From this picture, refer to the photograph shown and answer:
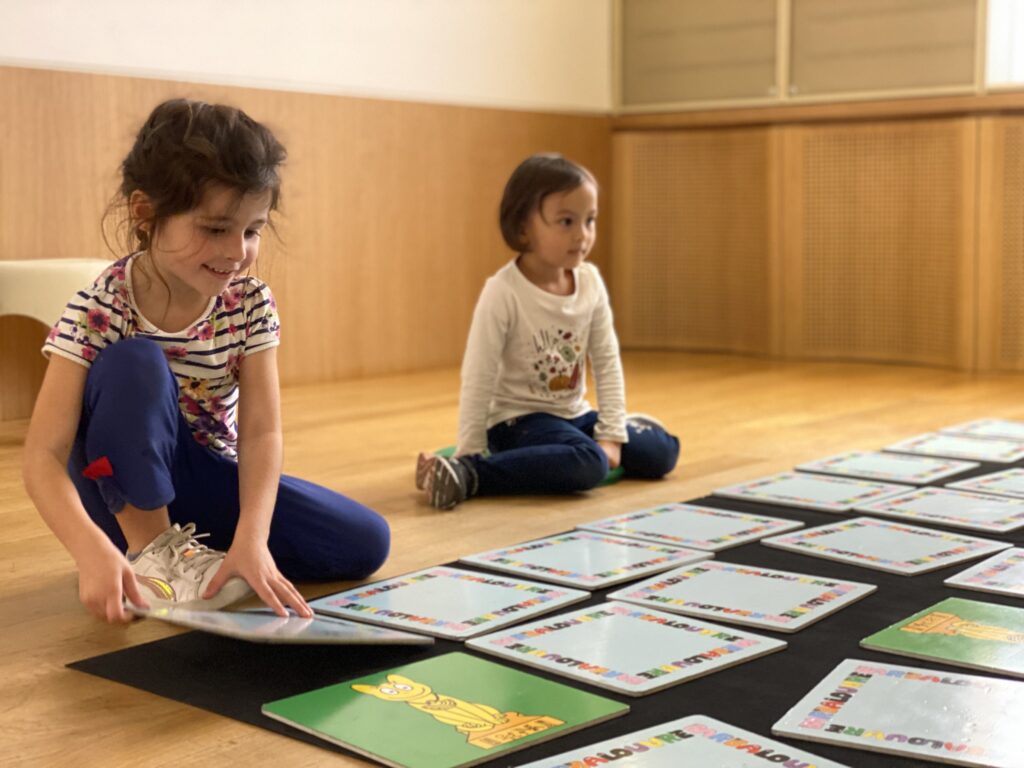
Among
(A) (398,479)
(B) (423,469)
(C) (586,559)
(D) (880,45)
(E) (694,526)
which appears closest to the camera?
(C) (586,559)

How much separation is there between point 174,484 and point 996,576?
1.11 metres

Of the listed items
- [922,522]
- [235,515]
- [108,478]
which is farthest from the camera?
[922,522]

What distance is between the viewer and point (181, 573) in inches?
62.9

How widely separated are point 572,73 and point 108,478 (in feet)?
11.5

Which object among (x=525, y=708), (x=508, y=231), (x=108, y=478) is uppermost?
(x=508, y=231)

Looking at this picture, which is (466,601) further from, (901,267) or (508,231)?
(901,267)

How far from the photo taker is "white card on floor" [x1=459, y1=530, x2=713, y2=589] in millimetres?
1797

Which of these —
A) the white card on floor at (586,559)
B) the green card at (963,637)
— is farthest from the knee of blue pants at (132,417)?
the green card at (963,637)

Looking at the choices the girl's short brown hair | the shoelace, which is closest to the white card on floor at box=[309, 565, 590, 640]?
the shoelace

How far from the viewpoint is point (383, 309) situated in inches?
169

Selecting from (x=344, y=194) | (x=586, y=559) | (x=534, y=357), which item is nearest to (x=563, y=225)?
(x=534, y=357)

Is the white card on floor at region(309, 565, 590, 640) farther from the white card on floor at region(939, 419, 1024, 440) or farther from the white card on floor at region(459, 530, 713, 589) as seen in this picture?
the white card on floor at region(939, 419, 1024, 440)

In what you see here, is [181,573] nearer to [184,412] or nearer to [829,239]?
[184,412]

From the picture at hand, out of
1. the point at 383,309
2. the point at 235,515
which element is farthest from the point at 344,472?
the point at 383,309
